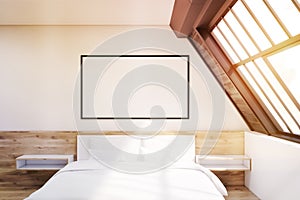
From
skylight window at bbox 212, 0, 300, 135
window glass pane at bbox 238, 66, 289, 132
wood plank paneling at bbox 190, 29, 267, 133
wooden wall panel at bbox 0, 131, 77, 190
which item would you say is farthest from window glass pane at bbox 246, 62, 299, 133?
wooden wall panel at bbox 0, 131, 77, 190

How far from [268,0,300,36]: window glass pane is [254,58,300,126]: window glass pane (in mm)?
776

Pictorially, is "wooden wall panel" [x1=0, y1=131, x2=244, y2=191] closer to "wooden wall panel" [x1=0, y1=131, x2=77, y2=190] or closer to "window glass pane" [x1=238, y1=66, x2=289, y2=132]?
"wooden wall panel" [x1=0, y1=131, x2=77, y2=190]

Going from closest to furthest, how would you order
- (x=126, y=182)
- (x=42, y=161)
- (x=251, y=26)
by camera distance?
(x=251, y=26), (x=126, y=182), (x=42, y=161)

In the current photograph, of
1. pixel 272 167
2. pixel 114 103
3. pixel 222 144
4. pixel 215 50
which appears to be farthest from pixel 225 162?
pixel 114 103

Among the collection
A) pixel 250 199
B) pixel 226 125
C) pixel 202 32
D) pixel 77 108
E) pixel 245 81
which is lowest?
pixel 250 199

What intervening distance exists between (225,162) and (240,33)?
2.14 meters

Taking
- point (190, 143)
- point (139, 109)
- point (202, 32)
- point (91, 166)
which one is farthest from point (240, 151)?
point (91, 166)

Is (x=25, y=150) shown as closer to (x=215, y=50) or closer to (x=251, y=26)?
(x=215, y=50)

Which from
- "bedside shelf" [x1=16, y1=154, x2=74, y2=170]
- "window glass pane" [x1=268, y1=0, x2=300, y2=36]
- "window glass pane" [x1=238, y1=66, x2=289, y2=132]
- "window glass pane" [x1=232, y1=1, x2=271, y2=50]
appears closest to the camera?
"window glass pane" [x1=268, y1=0, x2=300, y2=36]

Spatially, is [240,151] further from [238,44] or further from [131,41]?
[131,41]

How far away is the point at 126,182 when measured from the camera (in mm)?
3012

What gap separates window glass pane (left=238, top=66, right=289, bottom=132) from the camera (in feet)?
11.5

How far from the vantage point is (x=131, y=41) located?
4477 mm

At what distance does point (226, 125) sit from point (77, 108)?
225 cm
